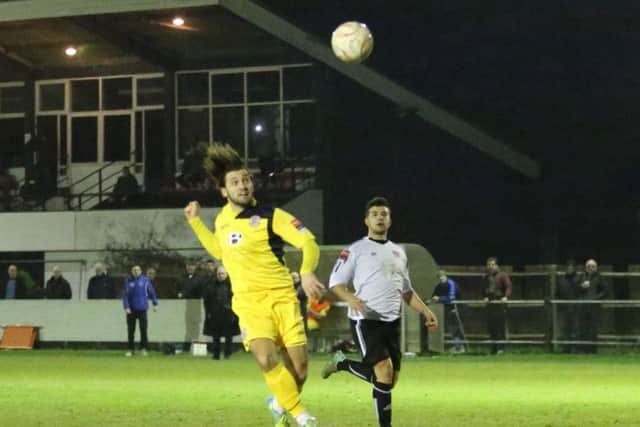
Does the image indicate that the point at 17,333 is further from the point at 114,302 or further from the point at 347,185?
the point at 347,185

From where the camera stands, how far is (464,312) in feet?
90.2

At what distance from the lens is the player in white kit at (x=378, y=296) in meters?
11.2

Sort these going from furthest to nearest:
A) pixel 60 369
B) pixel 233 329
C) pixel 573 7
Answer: pixel 573 7
pixel 233 329
pixel 60 369

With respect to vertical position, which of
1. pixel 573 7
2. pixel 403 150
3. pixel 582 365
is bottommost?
pixel 582 365

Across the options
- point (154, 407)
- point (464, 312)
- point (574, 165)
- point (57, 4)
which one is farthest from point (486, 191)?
point (154, 407)

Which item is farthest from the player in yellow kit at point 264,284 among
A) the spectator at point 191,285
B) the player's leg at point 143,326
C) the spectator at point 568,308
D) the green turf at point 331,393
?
the spectator at point 191,285

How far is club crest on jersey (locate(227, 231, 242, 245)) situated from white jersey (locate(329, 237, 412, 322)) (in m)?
1.50

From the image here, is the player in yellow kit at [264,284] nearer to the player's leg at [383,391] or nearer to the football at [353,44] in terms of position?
the player's leg at [383,391]

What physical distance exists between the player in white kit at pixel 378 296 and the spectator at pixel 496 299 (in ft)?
50.0

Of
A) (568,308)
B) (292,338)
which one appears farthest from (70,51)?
(292,338)

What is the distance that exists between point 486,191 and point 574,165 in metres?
2.71

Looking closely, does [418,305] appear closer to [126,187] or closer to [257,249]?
[257,249]

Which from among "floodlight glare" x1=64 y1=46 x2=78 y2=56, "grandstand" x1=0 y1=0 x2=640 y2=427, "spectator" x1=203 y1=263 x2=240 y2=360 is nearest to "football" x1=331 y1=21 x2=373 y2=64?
"spectator" x1=203 y1=263 x2=240 y2=360

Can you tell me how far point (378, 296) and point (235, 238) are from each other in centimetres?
179
